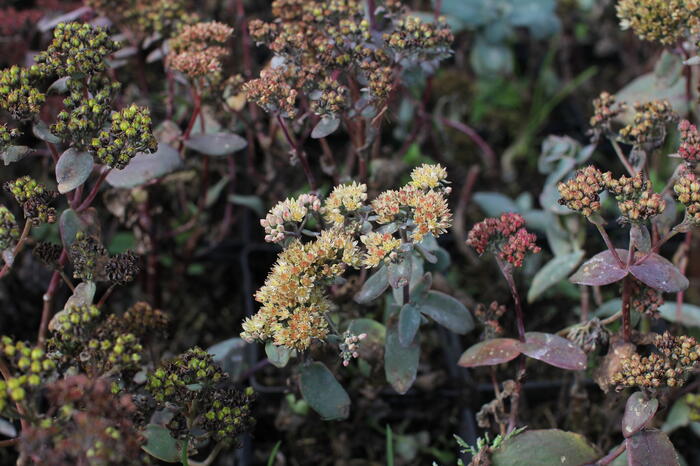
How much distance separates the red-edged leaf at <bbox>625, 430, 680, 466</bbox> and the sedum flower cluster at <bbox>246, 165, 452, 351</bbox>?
0.54 meters

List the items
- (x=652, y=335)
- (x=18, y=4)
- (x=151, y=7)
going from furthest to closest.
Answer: (x=18, y=4) → (x=151, y=7) → (x=652, y=335)

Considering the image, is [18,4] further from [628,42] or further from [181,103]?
[628,42]

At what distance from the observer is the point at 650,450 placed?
4.58ft

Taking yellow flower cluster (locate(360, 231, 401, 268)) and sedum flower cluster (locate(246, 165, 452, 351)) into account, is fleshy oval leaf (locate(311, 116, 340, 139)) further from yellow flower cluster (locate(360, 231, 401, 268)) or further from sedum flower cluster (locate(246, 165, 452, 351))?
yellow flower cluster (locate(360, 231, 401, 268))

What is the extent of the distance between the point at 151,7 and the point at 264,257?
2.75ft

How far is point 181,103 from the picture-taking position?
2.22 metres

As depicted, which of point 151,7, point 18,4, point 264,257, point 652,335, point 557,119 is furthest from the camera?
point 557,119

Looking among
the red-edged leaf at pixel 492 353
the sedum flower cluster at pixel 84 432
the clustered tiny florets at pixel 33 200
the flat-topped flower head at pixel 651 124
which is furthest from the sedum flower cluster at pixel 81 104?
the flat-topped flower head at pixel 651 124

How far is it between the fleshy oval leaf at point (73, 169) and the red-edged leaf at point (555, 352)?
3.01 ft

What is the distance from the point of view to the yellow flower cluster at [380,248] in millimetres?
1331

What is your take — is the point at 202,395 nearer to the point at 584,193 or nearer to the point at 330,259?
the point at 330,259

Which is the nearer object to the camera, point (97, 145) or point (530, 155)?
point (97, 145)

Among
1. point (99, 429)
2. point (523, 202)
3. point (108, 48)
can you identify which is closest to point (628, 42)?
point (523, 202)

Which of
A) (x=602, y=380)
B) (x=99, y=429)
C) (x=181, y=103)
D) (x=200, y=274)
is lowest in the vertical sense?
(x=200, y=274)
